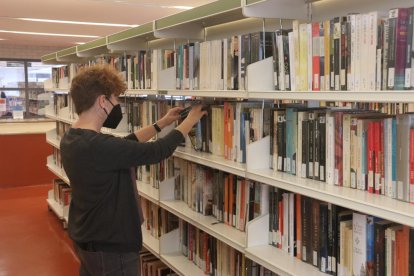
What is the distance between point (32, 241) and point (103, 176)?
10.8 feet

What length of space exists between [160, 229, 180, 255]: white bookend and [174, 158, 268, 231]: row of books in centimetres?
25

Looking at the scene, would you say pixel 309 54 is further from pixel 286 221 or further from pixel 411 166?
pixel 286 221

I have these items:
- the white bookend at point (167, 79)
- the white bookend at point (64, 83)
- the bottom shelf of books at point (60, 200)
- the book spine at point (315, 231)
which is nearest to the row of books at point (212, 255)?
the book spine at point (315, 231)

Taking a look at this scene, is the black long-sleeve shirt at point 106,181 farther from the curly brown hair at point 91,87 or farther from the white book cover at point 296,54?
the white book cover at point 296,54

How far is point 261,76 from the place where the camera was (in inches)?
81.7

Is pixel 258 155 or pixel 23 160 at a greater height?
pixel 258 155

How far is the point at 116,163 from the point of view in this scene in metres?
2.16

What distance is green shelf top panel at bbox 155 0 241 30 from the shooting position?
218 centimetres

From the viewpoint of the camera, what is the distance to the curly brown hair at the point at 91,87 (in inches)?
88.8

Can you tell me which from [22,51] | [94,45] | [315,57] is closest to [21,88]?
[22,51]

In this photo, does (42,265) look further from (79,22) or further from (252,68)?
(79,22)

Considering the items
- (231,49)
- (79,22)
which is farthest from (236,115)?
(79,22)

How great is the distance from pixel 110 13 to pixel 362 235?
5058 mm

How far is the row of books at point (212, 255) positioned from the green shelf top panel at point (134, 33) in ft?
4.30
